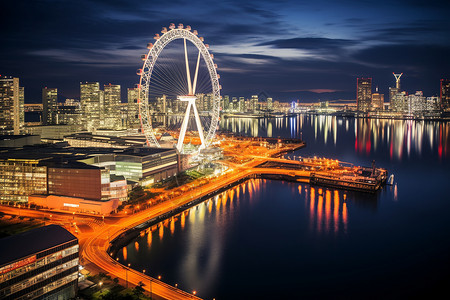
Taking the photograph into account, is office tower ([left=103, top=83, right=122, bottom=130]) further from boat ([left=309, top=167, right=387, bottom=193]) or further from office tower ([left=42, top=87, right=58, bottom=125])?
boat ([left=309, top=167, right=387, bottom=193])

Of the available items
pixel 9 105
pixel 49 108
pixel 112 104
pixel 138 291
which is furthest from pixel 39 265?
pixel 112 104

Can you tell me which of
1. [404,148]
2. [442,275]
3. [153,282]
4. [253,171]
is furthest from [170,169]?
[404,148]

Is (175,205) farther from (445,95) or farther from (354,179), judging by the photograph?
(445,95)

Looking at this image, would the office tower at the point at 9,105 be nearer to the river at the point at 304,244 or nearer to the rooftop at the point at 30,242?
the river at the point at 304,244

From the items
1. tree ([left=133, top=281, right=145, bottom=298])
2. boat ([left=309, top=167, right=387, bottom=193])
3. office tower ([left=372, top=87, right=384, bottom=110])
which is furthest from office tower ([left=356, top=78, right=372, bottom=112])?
tree ([left=133, top=281, right=145, bottom=298])

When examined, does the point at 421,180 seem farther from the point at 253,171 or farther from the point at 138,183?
the point at 138,183

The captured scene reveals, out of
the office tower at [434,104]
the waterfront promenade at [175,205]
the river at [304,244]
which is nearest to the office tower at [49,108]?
the waterfront promenade at [175,205]
